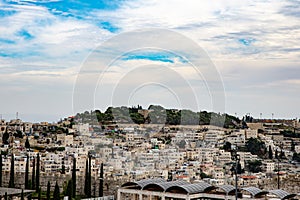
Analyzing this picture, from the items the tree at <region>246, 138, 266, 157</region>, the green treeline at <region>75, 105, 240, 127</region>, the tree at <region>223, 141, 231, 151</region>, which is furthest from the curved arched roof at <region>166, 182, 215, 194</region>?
the green treeline at <region>75, 105, 240, 127</region>

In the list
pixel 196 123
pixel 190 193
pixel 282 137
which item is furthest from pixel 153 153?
pixel 190 193

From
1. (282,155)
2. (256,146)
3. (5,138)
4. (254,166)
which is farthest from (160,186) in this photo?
(5,138)

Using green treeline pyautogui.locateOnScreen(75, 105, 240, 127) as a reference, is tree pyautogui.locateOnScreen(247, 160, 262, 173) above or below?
below

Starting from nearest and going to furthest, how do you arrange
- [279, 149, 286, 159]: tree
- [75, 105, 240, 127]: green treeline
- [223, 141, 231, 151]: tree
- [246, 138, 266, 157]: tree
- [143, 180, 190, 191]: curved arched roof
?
[143, 180, 190, 191]: curved arched roof → [279, 149, 286, 159]: tree → [246, 138, 266, 157]: tree → [223, 141, 231, 151]: tree → [75, 105, 240, 127]: green treeline

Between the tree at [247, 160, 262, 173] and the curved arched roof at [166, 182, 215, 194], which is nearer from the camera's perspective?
the curved arched roof at [166, 182, 215, 194]

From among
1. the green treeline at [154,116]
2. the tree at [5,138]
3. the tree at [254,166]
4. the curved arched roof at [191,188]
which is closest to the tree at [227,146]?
the green treeline at [154,116]

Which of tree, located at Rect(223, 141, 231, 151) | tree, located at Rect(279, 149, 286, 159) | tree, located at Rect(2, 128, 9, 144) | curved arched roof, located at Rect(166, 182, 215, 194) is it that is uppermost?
tree, located at Rect(2, 128, 9, 144)

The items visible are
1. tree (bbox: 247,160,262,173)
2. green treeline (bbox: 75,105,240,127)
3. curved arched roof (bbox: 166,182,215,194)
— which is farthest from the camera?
green treeline (bbox: 75,105,240,127)

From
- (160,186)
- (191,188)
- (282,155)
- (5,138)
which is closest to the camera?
(191,188)

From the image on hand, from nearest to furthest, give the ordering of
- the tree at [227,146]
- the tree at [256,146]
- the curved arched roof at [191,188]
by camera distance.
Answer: the curved arched roof at [191,188] → the tree at [256,146] → the tree at [227,146]

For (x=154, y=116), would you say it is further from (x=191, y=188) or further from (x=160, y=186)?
(x=191, y=188)

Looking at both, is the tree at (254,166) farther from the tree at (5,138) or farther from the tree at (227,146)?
the tree at (5,138)

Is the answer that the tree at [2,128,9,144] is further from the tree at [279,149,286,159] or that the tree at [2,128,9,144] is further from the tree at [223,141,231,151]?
the tree at [279,149,286,159]
